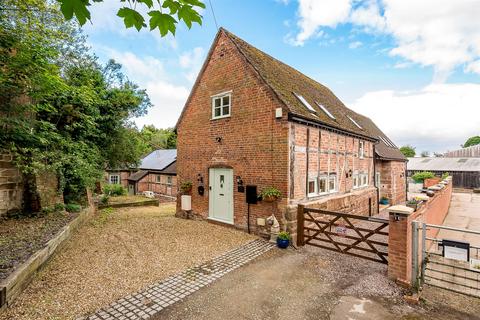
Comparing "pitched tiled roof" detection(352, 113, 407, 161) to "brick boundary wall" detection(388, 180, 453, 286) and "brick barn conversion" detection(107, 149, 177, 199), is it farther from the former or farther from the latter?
"brick barn conversion" detection(107, 149, 177, 199)

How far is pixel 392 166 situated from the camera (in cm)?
1906

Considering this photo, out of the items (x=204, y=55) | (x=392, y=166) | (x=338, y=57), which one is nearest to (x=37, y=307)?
(x=204, y=55)

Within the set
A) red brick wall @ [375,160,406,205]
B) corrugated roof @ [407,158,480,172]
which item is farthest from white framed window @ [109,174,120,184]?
corrugated roof @ [407,158,480,172]

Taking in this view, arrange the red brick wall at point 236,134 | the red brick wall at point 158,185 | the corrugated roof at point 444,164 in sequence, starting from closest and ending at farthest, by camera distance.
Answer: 1. the red brick wall at point 236,134
2. the red brick wall at point 158,185
3. the corrugated roof at point 444,164

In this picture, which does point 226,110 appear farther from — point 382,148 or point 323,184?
point 382,148

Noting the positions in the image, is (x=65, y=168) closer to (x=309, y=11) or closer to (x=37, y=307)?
(x=37, y=307)

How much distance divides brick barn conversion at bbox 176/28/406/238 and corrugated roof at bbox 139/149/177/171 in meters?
15.5

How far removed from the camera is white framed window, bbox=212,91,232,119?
10.4 m

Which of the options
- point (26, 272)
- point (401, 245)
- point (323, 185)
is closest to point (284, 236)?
point (401, 245)

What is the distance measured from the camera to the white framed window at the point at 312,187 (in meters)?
9.59

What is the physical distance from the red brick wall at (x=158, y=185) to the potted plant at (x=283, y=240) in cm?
1868

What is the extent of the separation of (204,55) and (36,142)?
7748 mm

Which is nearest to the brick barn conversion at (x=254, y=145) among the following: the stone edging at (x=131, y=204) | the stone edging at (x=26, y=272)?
the stone edging at (x=26, y=272)

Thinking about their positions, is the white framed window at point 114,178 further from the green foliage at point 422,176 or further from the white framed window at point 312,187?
the green foliage at point 422,176
